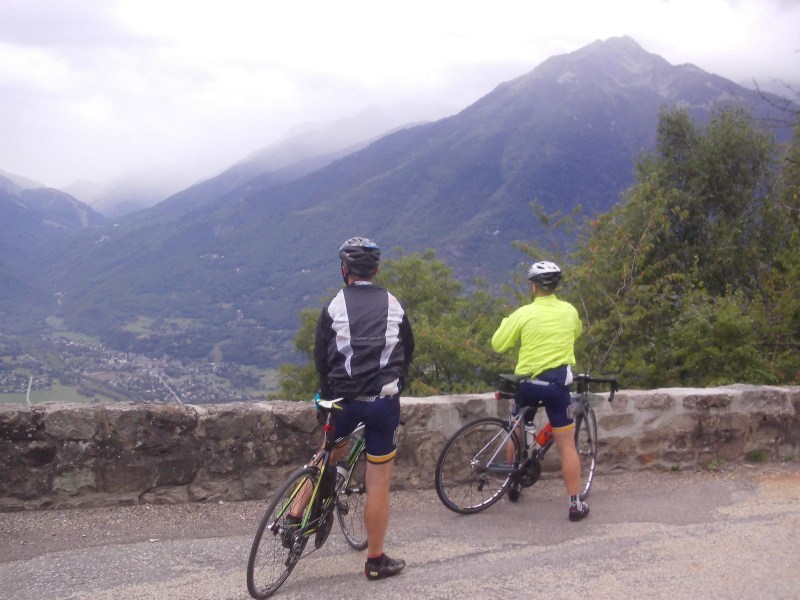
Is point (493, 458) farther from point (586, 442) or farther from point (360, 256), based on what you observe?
point (360, 256)

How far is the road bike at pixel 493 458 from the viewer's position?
16.5 ft

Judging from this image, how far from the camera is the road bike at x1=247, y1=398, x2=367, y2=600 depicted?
3701 millimetres

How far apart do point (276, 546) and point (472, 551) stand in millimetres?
1257

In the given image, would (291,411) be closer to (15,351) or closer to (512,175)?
(15,351)

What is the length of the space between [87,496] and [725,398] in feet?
16.1

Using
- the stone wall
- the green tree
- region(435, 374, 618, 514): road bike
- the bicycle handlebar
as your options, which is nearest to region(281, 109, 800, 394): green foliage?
the green tree

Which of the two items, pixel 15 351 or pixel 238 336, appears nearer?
pixel 15 351

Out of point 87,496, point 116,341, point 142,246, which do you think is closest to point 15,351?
point 116,341

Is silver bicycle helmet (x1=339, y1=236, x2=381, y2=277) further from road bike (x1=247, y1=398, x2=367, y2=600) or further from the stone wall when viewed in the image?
the stone wall

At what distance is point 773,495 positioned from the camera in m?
5.41

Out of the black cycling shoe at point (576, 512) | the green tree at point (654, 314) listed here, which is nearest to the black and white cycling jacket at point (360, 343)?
the black cycling shoe at point (576, 512)

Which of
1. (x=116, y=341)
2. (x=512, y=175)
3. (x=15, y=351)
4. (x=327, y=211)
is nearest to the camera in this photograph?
(x=15, y=351)

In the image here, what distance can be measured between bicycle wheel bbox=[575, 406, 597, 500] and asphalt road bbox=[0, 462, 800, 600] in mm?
180

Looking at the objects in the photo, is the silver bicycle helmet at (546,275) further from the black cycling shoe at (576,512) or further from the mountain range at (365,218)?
the mountain range at (365,218)
